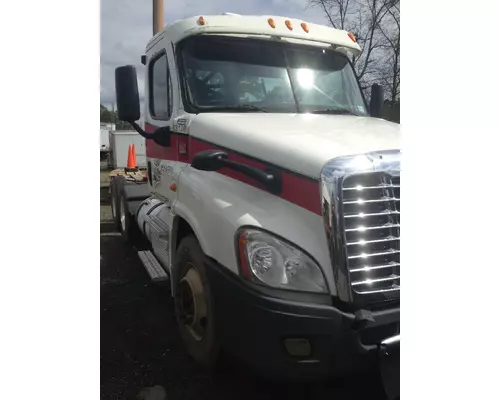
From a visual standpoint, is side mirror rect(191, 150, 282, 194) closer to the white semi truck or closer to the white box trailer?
the white semi truck

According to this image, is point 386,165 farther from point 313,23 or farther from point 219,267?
point 313,23

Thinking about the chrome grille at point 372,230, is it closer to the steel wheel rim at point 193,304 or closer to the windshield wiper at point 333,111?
the steel wheel rim at point 193,304

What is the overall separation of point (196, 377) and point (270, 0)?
2.25 m

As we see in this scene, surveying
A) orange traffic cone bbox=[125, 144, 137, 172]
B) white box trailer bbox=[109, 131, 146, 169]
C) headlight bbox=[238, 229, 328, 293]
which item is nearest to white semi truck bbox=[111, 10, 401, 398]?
headlight bbox=[238, 229, 328, 293]

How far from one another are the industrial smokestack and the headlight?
1502mm

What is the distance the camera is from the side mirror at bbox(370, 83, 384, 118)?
9.02ft

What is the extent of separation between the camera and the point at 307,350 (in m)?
1.79

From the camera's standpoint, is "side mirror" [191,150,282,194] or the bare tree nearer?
"side mirror" [191,150,282,194]

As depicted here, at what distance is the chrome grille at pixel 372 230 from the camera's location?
1802 mm

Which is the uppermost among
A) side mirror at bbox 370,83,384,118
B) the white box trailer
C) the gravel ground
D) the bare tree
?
the bare tree

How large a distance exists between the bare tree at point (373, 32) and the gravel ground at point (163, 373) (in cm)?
164

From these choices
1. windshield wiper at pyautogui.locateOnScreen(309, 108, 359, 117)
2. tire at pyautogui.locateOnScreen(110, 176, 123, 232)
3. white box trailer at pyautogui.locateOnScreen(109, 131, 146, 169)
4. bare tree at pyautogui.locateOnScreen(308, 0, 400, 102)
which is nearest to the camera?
bare tree at pyautogui.locateOnScreen(308, 0, 400, 102)

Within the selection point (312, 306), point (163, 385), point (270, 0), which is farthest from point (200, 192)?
point (270, 0)

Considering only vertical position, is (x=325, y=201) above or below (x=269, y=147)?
below
